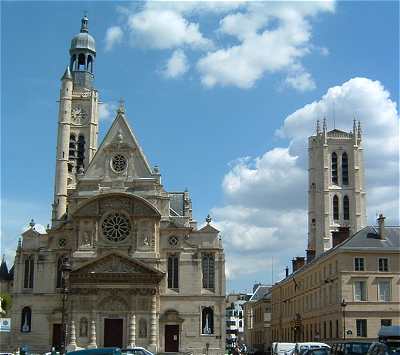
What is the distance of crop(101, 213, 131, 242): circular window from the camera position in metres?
56.2

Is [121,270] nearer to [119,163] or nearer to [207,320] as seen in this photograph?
[207,320]

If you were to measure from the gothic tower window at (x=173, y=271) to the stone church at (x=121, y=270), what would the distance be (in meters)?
0.08

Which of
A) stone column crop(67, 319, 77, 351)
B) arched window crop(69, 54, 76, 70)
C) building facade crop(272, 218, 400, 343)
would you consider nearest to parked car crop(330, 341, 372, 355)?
building facade crop(272, 218, 400, 343)

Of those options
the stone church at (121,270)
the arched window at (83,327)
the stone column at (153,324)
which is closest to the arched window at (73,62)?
the stone church at (121,270)

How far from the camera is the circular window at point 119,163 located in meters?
58.2

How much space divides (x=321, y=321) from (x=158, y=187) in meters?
16.6

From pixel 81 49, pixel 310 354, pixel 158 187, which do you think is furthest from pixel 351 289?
pixel 81 49

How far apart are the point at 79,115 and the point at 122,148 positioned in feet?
63.3

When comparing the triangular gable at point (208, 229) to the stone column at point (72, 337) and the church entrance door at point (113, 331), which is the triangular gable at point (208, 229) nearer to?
the church entrance door at point (113, 331)

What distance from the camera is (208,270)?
187 ft

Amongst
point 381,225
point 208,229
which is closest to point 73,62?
point 208,229

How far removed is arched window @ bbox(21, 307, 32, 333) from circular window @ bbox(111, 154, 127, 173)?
515 inches

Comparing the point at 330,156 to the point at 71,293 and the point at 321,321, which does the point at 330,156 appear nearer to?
the point at 321,321

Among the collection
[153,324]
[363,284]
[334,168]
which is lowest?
[153,324]
